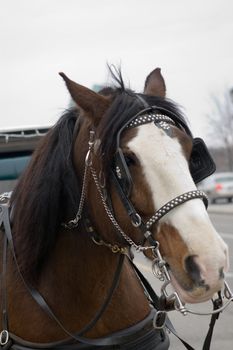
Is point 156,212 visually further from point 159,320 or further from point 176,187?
point 159,320

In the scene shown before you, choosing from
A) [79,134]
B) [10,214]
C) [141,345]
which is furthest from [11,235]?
[141,345]

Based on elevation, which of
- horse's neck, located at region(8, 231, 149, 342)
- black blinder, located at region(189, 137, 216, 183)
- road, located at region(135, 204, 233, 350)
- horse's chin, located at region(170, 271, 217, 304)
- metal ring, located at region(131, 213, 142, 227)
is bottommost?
road, located at region(135, 204, 233, 350)

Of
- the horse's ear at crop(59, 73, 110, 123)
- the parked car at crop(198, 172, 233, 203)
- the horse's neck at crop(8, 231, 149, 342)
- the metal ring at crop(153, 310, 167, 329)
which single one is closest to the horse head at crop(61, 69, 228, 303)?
the horse's ear at crop(59, 73, 110, 123)

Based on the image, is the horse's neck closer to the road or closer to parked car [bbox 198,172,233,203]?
the road

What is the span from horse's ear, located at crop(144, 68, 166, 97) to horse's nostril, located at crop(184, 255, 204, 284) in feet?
3.20

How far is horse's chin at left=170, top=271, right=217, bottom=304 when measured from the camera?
2.17m

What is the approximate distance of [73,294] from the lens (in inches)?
115

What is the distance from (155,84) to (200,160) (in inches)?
19.4

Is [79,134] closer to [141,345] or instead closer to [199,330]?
[141,345]

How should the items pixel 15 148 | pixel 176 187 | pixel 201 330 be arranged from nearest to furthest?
pixel 176 187
pixel 15 148
pixel 201 330

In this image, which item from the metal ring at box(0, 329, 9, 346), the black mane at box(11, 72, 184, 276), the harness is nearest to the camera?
the harness

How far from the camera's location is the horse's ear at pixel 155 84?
113 inches

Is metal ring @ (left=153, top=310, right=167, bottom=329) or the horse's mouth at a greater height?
the horse's mouth

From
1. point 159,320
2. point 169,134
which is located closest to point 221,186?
point 159,320
